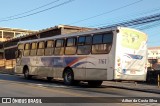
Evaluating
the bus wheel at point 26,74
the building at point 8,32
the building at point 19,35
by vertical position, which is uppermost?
the building at point 8,32

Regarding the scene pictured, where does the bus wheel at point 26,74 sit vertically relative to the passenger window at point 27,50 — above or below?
below

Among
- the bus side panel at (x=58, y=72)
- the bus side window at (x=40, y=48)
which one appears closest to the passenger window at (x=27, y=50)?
the bus side window at (x=40, y=48)

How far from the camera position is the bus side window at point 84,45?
20.9 metres

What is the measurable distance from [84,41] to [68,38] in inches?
72.9

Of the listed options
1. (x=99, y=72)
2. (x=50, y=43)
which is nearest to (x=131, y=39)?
(x=99, y=72)

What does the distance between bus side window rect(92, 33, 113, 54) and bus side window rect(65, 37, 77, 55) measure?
1.99 m

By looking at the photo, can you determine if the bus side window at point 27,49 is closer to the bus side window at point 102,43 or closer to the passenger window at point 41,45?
the passenger window at point 41,45

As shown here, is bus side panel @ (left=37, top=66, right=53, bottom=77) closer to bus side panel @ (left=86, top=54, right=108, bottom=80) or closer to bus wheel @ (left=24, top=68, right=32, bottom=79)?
bus wheel @ (left=24, top=68, right=32, bottom=79)

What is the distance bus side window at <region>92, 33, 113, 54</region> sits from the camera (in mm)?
19328

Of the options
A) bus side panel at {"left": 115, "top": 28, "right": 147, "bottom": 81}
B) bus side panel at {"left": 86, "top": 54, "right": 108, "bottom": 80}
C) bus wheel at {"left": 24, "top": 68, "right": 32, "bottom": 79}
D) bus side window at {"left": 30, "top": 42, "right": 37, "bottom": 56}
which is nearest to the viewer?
bus side panel at {"left": 115, "top": 28, "right": 147, "bottom": 81}

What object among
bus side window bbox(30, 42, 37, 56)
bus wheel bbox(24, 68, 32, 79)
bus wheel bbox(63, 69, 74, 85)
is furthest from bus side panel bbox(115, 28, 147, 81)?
bus wheel bbox(24, 68, 32, 79)

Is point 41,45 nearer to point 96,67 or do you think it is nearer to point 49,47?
point 49,47

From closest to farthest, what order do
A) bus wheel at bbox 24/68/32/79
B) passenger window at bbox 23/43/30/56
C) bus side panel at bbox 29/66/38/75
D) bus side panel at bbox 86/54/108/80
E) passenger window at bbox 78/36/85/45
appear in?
bus side panel at bbox 86/54/108/80, passenger window at bbox 78/36/85/45, bus side panel at bbox 29/66/38/75, bus wheel at bbox 24/68/32/79, passenger window at bbox 23/43/30/56

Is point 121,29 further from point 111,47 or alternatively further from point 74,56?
point 74,56
